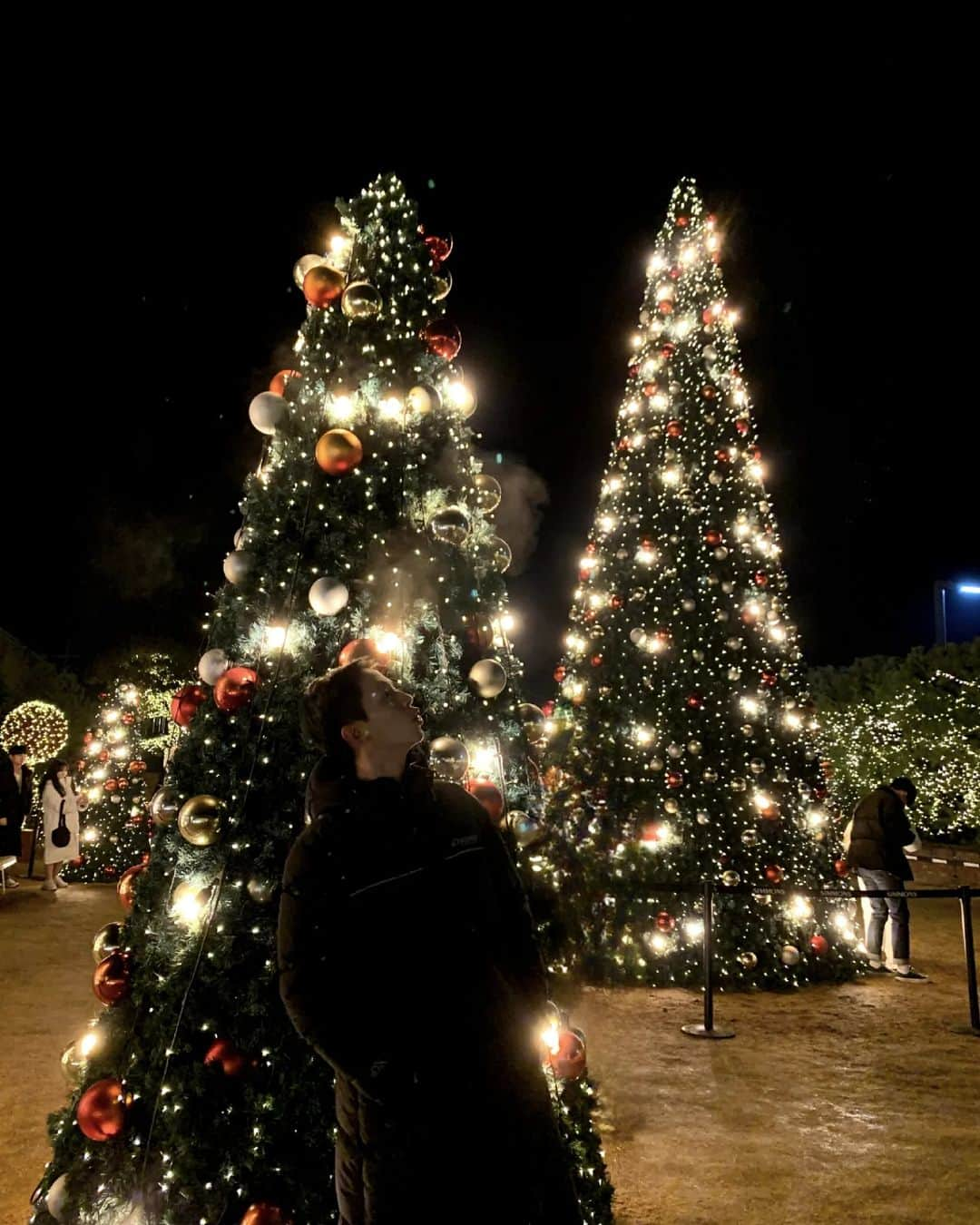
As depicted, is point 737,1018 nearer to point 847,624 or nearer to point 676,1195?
point 676,1195

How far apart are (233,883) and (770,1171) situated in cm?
286

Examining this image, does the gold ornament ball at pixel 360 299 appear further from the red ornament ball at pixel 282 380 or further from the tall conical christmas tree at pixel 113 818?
the tall conical christmas tree at pixel 113 818

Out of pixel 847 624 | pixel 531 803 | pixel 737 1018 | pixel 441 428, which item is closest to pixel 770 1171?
pixel 531 803

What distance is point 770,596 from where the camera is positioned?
8438mm

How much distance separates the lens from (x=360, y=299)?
3.82m

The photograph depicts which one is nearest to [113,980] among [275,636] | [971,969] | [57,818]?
[275,636]

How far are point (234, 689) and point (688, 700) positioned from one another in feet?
18.3

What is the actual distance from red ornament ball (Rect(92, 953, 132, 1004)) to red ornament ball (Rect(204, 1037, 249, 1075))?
46cm

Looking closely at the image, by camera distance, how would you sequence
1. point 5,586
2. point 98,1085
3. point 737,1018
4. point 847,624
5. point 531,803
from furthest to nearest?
1. point 847,624
2. point 5,586
3. point 737,1018
4. point 531,803
5. point 98,1085

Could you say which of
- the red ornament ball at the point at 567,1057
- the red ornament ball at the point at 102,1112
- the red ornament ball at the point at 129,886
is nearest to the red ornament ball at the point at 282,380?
the red ornament ball at the point at 129,886

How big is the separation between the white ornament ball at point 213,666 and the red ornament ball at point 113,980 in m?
1.06

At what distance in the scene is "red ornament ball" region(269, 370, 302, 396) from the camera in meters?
3.98

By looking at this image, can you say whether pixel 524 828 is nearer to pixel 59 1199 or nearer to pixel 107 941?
pixel 107 941

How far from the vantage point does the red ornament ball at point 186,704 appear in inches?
136
